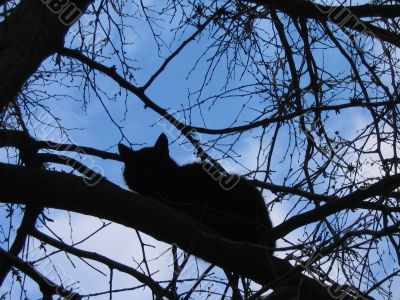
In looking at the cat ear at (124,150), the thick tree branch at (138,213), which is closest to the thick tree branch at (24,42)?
the thick tree branch at (138,213)

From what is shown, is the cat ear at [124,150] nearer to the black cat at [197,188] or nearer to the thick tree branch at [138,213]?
the black cat at [197,188]

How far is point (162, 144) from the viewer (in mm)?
4809

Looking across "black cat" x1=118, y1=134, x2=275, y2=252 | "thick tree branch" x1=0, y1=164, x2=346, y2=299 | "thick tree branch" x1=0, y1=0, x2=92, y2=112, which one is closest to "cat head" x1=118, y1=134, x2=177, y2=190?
"black cat" x1=118, y1=134, x2=275, y2=252

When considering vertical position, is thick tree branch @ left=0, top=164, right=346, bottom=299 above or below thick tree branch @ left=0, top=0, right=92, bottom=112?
below

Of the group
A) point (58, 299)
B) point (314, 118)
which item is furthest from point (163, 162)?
point (58, 299)

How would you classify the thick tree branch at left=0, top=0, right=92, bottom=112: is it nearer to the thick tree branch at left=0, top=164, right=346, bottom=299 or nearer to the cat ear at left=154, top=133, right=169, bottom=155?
the thick tree branch at left=0, top=164, right=346, bottom=299

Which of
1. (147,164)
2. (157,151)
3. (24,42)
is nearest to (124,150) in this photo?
(147,164)

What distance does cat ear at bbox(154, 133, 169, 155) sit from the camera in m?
4.79

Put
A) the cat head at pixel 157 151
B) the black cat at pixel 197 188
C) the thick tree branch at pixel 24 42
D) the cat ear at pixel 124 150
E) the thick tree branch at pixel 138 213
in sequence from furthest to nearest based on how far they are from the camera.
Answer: the cat head at pixel 157 151
the cat ear at pixel 124 150
the black cat at pixel 197 188
the thick tree branch at pixel 24 42
the thick tree branch at pixel 138 213

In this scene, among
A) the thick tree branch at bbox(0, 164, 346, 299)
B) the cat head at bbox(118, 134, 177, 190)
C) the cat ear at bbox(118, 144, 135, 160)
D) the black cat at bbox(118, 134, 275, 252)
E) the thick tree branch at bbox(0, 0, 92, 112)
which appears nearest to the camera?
the thick tree branch at bbox(0, 164, 346, 299)

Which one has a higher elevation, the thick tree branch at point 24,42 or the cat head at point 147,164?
the cat head at point 147,164

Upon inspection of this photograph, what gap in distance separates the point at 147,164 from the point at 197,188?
67 centimetres

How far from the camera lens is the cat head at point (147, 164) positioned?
14.8 feet

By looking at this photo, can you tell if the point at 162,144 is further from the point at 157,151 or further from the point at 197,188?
the point at 197,188
